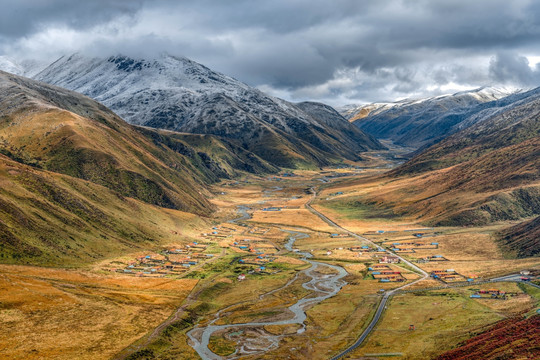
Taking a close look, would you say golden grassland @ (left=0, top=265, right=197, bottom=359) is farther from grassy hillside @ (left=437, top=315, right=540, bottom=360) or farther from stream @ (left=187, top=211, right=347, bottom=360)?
grassy hillside @ (left=437, top=315, right=540, bottom=360)

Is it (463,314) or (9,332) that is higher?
(9,332)

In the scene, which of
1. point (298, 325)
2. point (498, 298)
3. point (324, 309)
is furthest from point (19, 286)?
point (498, 298)

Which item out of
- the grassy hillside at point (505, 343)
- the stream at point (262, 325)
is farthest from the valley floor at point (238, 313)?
the grassy hillside at point (505, 343)

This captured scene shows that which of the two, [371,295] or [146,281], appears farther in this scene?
[146,281]

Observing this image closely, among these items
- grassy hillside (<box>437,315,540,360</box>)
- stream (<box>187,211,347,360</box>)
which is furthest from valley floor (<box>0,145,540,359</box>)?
grassy hillside (<box>437,315,540,360</box>)

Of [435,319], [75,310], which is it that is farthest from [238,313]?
[435,319]

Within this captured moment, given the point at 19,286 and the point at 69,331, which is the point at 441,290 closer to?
the point at 69,331

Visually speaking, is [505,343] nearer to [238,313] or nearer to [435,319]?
[435,319]

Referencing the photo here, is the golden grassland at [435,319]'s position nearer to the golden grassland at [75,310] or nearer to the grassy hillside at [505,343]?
the grassy hillside at [505,343]
